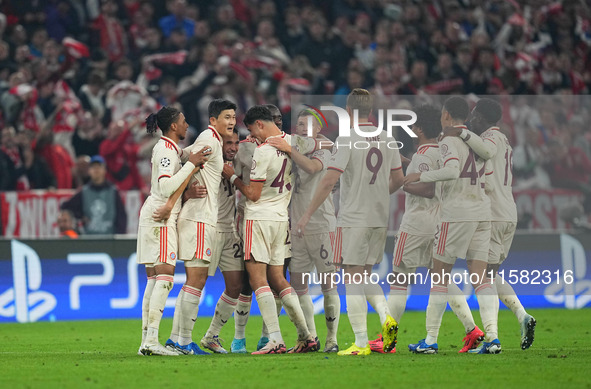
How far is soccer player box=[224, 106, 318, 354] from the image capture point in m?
9.30


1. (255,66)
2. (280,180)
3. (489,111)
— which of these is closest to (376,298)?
(280,180)

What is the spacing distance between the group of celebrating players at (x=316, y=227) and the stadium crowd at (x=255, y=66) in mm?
6913

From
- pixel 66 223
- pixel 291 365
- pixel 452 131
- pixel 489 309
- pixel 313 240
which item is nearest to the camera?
pixel 291 365

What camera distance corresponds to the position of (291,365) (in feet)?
27.5

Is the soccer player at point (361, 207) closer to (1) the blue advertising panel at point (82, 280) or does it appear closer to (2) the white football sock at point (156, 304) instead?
(2) the white football sock at point (156, 304)

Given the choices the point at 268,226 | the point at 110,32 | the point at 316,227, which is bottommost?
the point at 316,227

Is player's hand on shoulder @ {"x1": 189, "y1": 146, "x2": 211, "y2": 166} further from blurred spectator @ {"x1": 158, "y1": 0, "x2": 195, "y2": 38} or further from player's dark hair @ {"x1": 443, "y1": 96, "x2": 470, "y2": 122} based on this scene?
blurred spectator @ {"x1": 158, "y1": 0, "x2": 195, "y2": 38}

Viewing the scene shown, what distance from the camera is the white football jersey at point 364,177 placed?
939 centimetres

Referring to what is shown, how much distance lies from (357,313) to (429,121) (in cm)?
217

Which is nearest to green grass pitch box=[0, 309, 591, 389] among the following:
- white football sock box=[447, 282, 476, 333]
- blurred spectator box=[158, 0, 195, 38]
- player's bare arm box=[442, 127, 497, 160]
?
white football sock box=[447, 282, 476, 333]

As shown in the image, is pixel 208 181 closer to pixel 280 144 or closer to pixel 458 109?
pixel 280 144

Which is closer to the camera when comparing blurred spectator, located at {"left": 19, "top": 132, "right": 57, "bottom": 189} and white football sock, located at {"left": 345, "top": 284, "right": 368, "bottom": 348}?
white football sock, located at {"left": 345, "top": 284, "right": 368, "bottom": 348}

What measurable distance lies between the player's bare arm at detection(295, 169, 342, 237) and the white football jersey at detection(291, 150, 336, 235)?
458 mm

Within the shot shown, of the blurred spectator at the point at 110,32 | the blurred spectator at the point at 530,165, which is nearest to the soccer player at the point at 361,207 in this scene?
the blurred spectator at the point at 530,165
